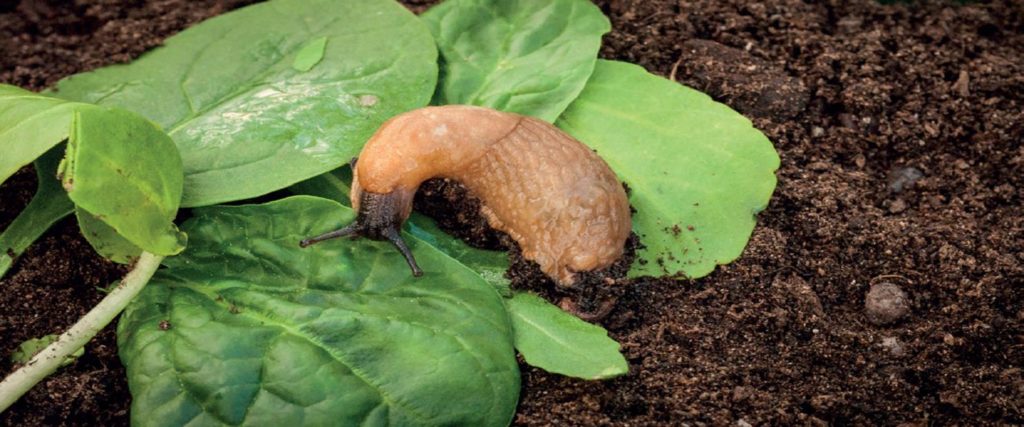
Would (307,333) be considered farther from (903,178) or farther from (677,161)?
(903,178)

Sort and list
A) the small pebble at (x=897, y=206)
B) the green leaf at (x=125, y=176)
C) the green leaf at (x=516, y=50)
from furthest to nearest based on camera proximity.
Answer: the green leaf at (x=516, y=50)
the small pebble at (x=897, y=206)
the green leaf at (x=125, y=176)

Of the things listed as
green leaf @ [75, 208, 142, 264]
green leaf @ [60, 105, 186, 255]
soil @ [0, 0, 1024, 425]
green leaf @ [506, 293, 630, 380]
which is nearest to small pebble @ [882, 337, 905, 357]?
soil @ [0, 0, 1024, 425]

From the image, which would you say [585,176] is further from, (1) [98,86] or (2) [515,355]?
(1) [98,86]

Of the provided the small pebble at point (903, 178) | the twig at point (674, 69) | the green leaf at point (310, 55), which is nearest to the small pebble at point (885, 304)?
the small pebble at point (903, 178)

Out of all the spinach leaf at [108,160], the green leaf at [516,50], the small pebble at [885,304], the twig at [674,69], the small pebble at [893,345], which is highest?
the spinach leaf at [108,160]

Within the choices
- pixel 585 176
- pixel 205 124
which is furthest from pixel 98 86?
pixel 585 176

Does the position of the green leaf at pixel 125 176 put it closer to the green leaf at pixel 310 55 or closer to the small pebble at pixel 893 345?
the green leaf at pixel 310 55

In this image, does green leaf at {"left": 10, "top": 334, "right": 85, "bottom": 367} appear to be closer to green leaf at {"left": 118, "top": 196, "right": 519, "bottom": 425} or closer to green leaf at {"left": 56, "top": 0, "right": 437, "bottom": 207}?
green leaf at {"left": 118, "top": 196, "right": 519, "bottom": 425}

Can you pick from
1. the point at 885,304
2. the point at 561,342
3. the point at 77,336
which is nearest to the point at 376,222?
the point at 561,342
